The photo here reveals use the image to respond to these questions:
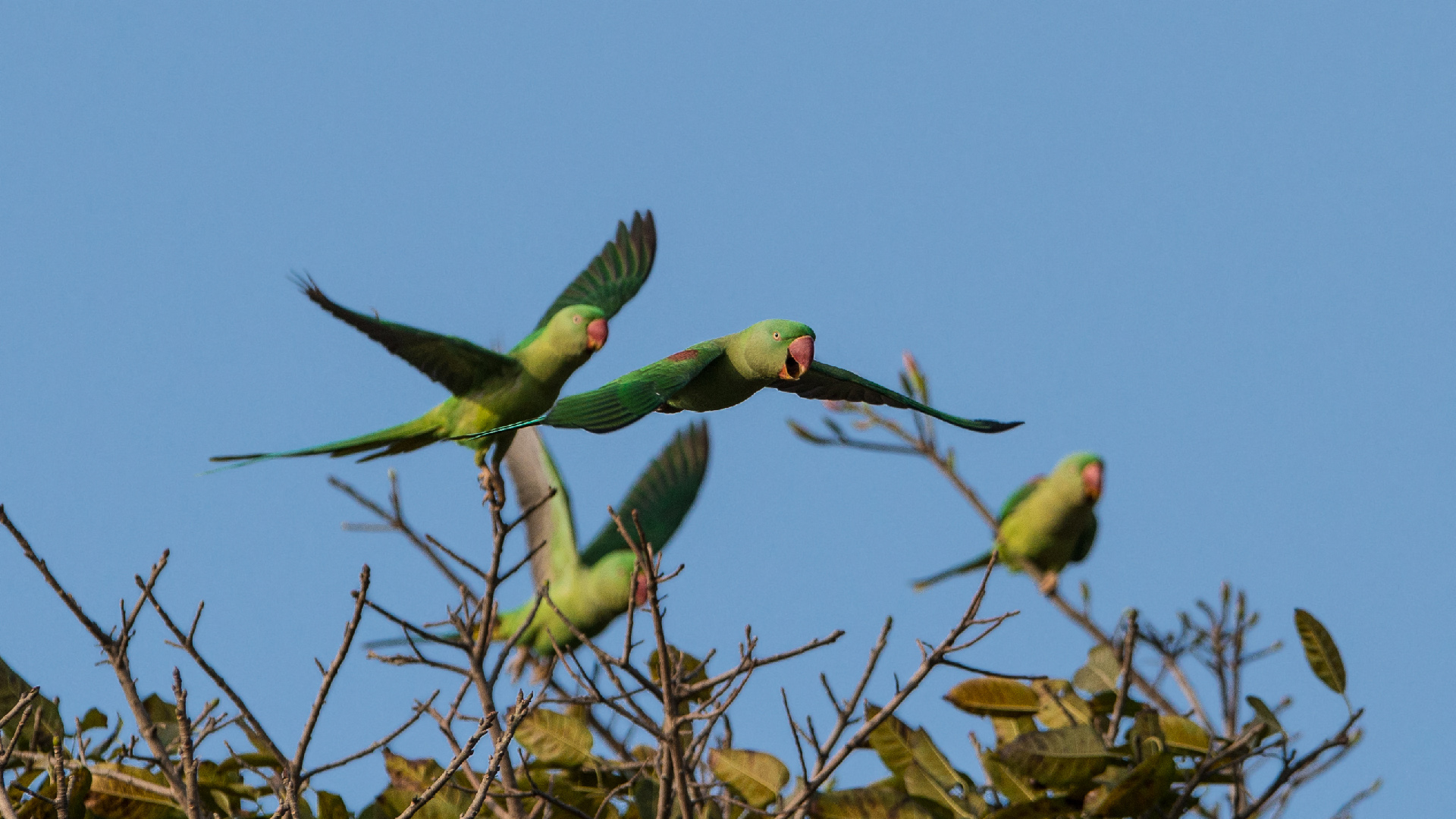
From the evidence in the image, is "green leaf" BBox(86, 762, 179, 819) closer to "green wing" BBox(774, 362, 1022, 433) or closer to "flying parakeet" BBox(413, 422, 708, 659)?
"green wing" BBox(774, 362, 1022, 433)

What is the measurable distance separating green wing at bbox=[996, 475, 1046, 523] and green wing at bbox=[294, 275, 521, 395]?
4.46 metres

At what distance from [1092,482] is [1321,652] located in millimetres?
3825

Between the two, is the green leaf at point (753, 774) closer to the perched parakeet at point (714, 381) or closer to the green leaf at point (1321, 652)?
the perched parakeet at point (714, 381)

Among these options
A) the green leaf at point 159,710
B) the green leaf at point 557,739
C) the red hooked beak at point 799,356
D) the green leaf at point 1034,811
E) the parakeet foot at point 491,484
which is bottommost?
the green leaf at point 1034,811

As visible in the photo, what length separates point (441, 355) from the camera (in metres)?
4.08

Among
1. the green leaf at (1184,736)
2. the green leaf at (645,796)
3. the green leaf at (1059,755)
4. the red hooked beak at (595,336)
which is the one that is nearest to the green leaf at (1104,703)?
the green leaf at (1184,736)

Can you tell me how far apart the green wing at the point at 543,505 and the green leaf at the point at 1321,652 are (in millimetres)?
3630

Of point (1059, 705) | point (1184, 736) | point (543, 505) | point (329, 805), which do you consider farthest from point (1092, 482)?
point (329, 805)

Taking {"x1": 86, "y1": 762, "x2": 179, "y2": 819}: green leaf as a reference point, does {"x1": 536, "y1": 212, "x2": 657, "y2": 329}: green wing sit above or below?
above

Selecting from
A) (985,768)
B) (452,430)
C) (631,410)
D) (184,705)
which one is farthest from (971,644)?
(452,430)

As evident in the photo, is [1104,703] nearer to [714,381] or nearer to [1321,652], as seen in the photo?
[1321,652]

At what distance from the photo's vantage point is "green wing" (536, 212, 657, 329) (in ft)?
15.6

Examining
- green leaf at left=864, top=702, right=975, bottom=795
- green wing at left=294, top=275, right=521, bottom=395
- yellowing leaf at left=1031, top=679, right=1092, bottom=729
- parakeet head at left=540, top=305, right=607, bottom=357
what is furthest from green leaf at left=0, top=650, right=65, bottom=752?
yellowing leaf at left=1031, top=679, right=1092, bottom=729

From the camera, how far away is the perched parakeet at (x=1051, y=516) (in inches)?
304
